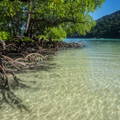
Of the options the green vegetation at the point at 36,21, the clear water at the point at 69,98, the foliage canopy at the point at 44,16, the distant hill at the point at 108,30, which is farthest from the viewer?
the distant hill at the point at 108,30

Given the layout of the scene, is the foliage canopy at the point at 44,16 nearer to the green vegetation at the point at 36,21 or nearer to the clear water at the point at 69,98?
the green vegetation at the point at 36,21

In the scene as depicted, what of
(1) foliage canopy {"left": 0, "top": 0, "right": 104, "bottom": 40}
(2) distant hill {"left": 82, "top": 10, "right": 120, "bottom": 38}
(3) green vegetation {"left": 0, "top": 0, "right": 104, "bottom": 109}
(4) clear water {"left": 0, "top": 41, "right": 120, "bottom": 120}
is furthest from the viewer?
(2) distant hill {"left": 82, "top": 10, "right": 120, "bottom": 38}

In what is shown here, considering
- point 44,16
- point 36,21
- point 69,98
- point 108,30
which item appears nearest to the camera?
point 69,98

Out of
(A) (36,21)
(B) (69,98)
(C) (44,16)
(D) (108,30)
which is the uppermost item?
(C) (44,16)

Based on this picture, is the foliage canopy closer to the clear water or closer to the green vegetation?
the green vegetation

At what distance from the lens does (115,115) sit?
7039 millimetres

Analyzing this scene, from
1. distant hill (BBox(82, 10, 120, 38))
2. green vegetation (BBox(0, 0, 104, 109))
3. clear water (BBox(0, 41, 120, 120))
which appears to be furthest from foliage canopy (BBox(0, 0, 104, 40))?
distant hill (BBox(82, 10, 120, 38))

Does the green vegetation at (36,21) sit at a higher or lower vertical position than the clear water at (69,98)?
higher

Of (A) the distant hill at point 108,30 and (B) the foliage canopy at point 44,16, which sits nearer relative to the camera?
(B) the foliage canopy at point 44,16

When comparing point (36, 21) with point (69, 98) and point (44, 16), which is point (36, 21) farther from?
point (69, 98)

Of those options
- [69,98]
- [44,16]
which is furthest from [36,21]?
[69,98]

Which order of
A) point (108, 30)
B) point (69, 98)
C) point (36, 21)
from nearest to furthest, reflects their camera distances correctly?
point (69, 98)
point (36, 21)
point (108, 30)

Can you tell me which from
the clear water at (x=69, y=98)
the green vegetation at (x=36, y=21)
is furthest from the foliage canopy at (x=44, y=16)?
the clear water at (x=69, y=98)

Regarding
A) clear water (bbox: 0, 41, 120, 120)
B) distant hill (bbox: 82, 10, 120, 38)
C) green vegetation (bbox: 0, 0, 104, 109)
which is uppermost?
green vegetation (bbox: 0, 0, 104, 109)
